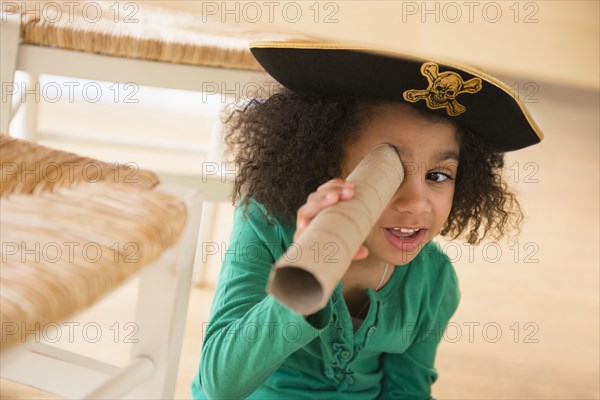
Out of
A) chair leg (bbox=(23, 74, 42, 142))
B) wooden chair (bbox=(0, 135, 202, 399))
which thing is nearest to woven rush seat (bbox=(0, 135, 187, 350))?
wooden chair (bbox=(0, 135, 202, 399))

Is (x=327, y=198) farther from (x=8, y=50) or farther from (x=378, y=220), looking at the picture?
(x=8, y=50)

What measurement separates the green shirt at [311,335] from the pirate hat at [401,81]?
21 centimetres

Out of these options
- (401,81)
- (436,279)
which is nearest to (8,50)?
(401,81)

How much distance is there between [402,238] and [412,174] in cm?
8

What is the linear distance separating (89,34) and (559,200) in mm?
1600

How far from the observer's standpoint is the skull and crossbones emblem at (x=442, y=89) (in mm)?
875

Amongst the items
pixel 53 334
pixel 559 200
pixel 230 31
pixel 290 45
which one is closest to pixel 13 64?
pixel 230 31

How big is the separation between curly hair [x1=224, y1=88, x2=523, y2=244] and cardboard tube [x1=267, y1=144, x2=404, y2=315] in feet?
1.19

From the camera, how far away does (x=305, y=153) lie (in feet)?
3.39

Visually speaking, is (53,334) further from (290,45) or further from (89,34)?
(290,45)

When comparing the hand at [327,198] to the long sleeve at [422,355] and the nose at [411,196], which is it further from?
the long sleeve at [422,355]

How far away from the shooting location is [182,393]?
4.43 ft

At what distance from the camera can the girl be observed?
908mm

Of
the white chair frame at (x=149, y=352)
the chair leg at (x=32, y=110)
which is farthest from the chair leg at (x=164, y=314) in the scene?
the chair leg at (x=32, y=110)
